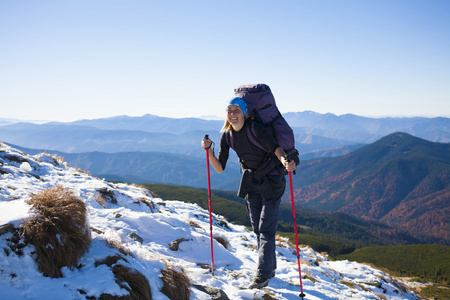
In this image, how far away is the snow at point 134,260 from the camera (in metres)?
3.63

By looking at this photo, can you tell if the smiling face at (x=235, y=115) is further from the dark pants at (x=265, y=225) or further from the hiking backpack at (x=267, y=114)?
the dark pants at (x=265, y=225)

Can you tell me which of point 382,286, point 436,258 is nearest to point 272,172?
point 382,286

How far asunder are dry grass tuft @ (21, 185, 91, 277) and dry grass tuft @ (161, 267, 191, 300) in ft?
5.23

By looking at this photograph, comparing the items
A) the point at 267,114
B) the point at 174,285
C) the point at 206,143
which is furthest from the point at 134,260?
the point at 267,114

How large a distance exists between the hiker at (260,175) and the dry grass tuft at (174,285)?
2051 mm

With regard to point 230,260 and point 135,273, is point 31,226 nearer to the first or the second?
point 135,273

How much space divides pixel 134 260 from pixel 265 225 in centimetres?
305

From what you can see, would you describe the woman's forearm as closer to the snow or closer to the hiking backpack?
the hiking backpack

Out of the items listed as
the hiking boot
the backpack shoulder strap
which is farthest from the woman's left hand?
the hiking boot

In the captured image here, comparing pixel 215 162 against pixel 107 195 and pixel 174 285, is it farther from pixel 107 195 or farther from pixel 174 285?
pixel 107 195

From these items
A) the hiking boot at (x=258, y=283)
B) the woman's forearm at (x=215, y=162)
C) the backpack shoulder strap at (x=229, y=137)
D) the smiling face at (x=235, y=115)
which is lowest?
the hiking boot at (x=258, y=283)

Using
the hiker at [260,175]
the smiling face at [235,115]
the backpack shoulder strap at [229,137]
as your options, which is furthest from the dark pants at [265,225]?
the smiling face at [235,115]

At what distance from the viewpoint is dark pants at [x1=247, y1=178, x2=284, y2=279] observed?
6199 millimetres

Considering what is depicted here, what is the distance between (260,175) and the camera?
6.11 meters
